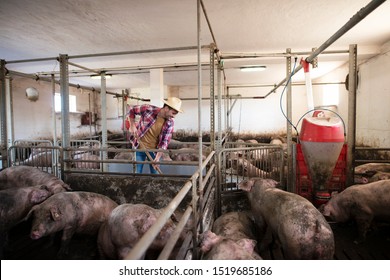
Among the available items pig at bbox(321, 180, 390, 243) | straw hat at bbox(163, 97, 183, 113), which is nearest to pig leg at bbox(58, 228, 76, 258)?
straw hat at bbox(163, 97, 183, 113)

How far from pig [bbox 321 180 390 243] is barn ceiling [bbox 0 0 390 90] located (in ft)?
6.77

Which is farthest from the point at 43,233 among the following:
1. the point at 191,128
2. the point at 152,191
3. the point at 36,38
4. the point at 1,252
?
the point at 191,128

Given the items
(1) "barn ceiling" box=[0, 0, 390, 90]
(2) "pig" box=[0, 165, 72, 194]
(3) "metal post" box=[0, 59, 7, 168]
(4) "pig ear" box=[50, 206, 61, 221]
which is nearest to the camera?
(4) "pig ear" box=[50, 206, 61, 221]

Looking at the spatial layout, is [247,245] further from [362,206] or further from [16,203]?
[16,203]

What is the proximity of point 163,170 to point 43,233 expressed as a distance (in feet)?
6.83

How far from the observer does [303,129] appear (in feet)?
9.66

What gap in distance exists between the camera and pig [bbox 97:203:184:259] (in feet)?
7.00

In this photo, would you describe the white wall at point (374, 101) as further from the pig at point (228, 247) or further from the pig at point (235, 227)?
the pig at point (228, 247)

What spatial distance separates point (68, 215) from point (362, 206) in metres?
3.60

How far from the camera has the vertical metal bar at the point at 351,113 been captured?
3.54 metres

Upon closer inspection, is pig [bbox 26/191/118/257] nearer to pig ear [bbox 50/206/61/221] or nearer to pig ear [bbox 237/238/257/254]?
pig ear [bbox 50/206/61/221]

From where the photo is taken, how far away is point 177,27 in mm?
4285

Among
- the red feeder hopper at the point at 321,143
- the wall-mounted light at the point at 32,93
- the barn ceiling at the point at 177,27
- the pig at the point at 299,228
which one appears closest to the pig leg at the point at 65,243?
the pig at the point at 299,228
